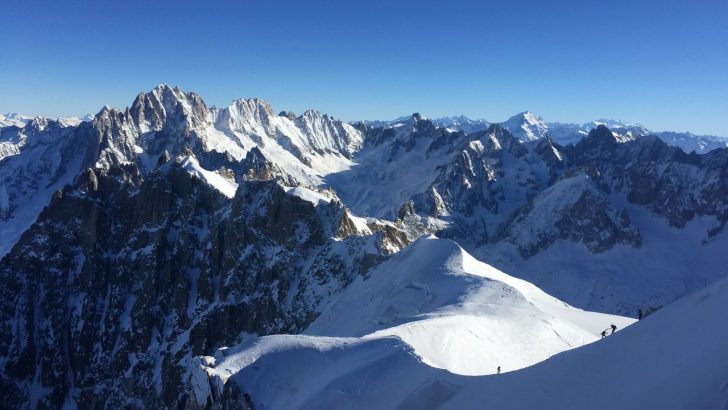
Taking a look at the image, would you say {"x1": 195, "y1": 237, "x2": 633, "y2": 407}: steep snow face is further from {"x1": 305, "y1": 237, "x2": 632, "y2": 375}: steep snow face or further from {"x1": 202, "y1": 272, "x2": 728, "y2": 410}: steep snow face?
{"x1": 202, "y1": 272, "x2": 728, "y2": 410}: steep snow face

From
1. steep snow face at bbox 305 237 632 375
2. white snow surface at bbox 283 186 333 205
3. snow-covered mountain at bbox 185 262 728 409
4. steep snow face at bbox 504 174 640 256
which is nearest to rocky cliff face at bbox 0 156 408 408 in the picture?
white snow surface at bbox 283 186 333 205

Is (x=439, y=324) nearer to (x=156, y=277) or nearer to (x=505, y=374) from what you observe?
(x=505, y=374)

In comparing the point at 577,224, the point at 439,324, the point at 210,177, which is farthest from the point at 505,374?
the point at 577,224

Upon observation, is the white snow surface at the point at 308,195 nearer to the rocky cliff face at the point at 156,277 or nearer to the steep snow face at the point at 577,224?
the rocky cliff face at the point at 156,277

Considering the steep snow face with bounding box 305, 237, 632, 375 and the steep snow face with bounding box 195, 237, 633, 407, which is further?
the steep snow face with bounding box 305, 237, 632, 375

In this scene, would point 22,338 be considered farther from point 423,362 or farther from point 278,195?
point 423,362

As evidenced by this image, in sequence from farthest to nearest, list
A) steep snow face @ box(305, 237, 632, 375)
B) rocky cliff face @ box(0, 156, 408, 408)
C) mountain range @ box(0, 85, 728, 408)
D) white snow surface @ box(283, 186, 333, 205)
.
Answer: white snow surface @ box(283, 186, 333, 205) → rocky cliff face @ box(0, 156, 408, 408) → steep snow face @ box(305, 237, 632, 375) → mountain range @ box(0, 85, 728, 408)
